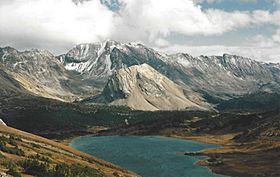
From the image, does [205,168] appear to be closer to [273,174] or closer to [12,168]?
[273,174]

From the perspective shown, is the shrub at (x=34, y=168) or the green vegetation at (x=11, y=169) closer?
the green vegetation at (x=11, y=169)

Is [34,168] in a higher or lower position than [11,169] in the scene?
lower

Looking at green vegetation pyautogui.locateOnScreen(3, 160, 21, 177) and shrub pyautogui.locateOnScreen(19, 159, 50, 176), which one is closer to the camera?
green vegetation pyautogui.locateOnScreen(3, 160, 21, 177)

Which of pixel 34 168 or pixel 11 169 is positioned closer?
pixel 11 169

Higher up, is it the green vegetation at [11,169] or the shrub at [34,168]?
the green vegetation at [11,169]

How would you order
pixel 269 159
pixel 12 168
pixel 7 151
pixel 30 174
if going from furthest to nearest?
1. pixel 269 159
2. pixel 7 151
3. pixel 30 174
4. pixel 12 168

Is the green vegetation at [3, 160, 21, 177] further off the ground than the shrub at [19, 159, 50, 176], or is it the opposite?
the green vegetation at [3, 160, 21, 177]

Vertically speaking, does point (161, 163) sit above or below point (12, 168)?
below

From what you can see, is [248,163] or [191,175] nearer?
[191,175]

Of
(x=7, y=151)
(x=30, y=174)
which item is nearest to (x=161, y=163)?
(x=7, y=151)

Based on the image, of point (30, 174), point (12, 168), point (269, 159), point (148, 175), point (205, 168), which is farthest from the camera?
point (269, 159)
